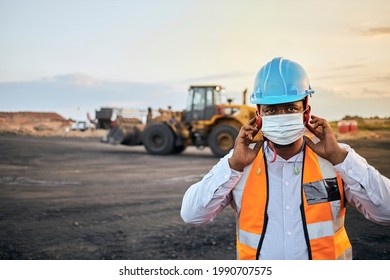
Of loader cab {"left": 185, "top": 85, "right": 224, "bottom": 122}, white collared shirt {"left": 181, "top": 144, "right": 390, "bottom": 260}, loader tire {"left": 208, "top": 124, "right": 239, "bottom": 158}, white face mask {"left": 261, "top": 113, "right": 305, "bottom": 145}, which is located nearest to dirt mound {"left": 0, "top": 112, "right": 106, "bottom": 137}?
white collared shirt {"left": 181, "top": 144, "right": 390, "bottom": 260}

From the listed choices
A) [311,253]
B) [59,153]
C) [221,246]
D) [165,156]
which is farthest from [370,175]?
[165,156]

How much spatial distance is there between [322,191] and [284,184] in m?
0.15

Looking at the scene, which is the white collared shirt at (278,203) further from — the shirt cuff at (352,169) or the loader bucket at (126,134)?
the loader bucket at (126,134)

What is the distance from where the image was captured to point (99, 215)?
5117 millimetres

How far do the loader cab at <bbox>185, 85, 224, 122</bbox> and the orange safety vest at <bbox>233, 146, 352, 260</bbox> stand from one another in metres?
6.10

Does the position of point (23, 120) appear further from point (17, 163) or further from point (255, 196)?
point (255, 196)

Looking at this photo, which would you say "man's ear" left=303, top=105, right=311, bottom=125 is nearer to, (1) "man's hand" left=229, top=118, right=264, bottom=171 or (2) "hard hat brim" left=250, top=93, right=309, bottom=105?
(2) "hard hat brim" left=250, top=93, right=309, bottom=105

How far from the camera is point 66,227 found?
467 cm

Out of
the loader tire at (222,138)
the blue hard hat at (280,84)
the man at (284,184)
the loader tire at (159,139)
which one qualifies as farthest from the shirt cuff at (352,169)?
the loader tire at (159,139)

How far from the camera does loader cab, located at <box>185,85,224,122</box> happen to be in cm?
849

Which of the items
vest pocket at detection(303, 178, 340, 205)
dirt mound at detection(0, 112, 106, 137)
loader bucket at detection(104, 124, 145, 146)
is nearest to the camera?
vest pocket at detection(303, 178, 340, 205)

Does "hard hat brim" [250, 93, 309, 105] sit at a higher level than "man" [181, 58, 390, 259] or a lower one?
higher

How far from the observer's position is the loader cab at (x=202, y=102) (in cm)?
849

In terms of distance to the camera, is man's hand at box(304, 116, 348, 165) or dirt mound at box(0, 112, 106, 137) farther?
dirt mound at box(0, 112, 106, 137)
